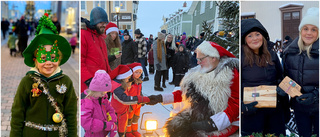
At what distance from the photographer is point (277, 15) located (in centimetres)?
315

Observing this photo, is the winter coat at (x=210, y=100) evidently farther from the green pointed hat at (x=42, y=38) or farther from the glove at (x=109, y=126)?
the green pointed hat at (x=42, y=38)

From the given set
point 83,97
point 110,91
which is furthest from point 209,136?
point 83,97

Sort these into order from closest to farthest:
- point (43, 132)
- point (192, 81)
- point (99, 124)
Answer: point (43, 132)
point (99, 124)
point (192, 81)

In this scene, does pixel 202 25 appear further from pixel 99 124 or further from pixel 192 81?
pixel 99 124

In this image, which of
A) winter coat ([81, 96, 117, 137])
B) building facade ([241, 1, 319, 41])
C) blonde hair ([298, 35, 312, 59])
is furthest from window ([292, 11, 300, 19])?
winter coat ([81, 96, 117, 137])

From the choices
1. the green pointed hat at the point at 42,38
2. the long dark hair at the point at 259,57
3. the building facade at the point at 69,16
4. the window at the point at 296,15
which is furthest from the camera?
the building facade at the point at 69,16

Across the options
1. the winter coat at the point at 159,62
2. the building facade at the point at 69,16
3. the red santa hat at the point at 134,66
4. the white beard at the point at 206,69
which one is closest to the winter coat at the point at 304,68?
the white beard at the point at 206,69

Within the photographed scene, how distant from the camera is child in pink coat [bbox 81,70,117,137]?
253 cm

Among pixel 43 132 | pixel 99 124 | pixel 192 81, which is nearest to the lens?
pixel 43 132

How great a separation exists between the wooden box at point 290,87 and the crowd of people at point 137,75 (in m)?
0.44

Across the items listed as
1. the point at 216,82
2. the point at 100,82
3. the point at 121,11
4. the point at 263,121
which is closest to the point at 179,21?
the point at 121,11

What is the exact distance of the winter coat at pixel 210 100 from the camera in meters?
2.71

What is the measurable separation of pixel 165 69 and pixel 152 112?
382 millimetres

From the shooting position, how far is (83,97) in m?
2.59
